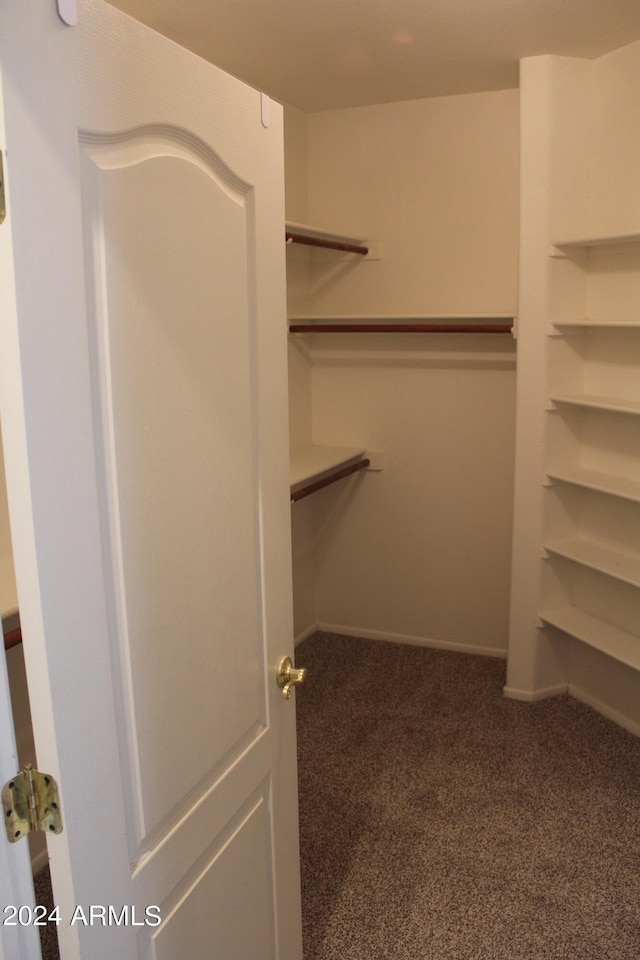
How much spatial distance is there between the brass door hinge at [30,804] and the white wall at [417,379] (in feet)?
9.04

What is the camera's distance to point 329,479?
11.1 feet

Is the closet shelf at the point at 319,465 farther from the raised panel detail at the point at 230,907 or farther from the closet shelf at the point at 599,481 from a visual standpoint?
the raised panel detail at the point at 230,907

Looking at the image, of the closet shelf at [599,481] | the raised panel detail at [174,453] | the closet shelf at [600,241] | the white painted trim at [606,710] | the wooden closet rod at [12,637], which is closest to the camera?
the raised panel detail at [174,453]

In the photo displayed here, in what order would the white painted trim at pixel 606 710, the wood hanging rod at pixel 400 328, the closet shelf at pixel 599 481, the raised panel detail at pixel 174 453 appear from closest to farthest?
the raised panel detail at pixel 174 453 < the closet shelf at pixel 599 481 < the white painted trim at pixel 606 710 < the wood hanging rod at pixel 400 328

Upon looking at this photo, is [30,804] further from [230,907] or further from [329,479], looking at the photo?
[329,479]

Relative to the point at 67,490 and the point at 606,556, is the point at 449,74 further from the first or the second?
the point at 67,490

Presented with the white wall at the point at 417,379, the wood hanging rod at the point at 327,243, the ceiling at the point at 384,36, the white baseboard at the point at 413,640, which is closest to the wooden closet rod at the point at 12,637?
the ceiling at the point at 384,36

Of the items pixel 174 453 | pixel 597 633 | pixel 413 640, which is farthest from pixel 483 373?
pixel 174 453

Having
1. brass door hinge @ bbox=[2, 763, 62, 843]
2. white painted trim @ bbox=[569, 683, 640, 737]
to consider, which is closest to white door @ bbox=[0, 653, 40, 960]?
brass door hinge @ bbox=[2, 763, 62, 843]

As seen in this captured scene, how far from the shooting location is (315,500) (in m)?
3.84

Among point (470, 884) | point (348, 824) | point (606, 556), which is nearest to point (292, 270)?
point (606, 556)

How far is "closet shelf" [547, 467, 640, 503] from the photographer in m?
2.72

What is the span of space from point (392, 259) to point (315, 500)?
118cm

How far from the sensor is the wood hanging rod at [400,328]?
3.17 m
